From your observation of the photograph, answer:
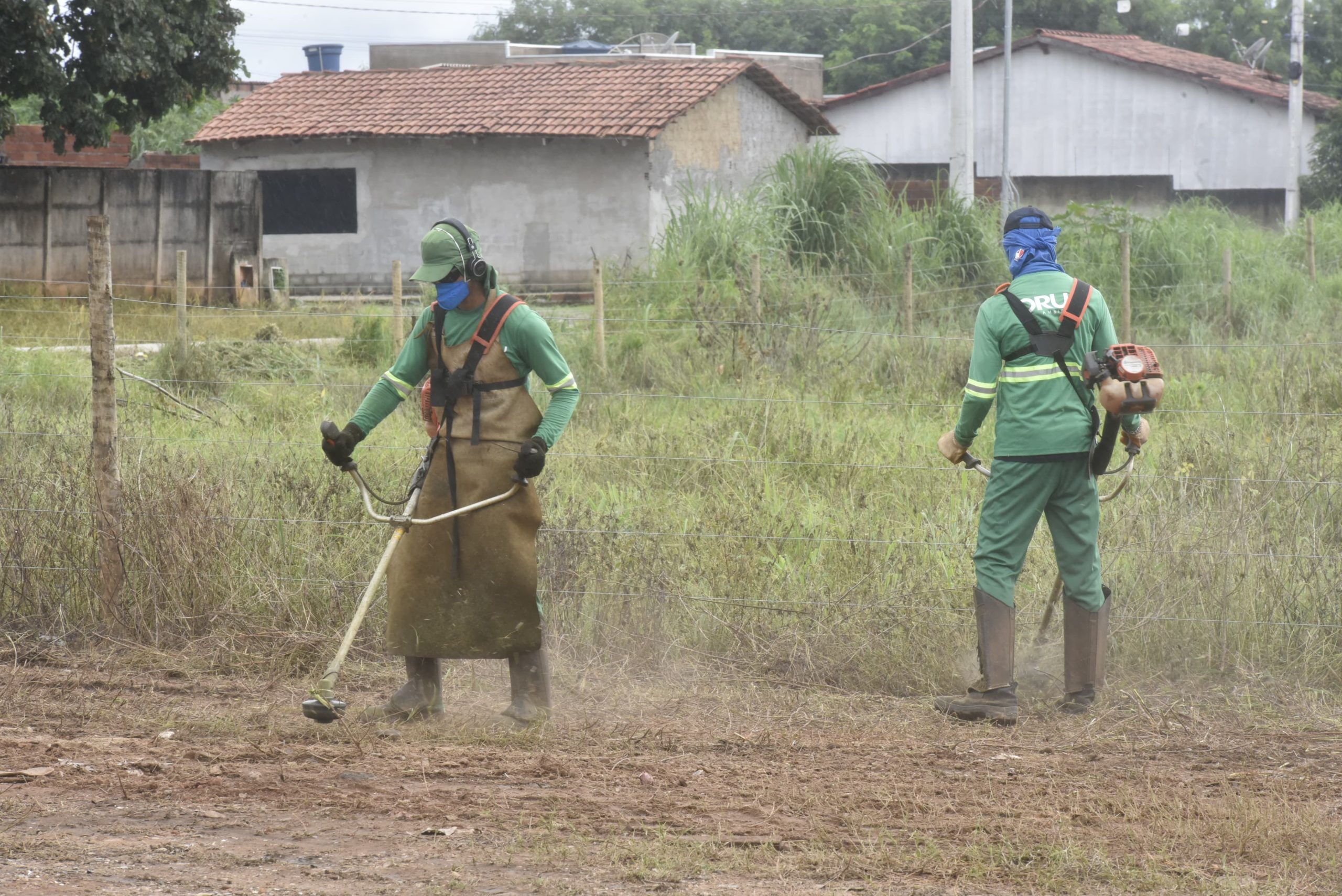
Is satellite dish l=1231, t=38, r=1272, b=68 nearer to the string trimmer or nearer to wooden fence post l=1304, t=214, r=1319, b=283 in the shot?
wooden fence post l=1304, t=214, r=1319, b=283

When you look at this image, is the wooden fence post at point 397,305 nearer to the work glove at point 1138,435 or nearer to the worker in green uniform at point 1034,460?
the worker in green uniform at point 1034,460

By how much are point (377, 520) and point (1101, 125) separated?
31936 millimetres

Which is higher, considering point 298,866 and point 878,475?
point 878,475

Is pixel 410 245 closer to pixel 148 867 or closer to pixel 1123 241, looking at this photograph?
pixel 1123 241

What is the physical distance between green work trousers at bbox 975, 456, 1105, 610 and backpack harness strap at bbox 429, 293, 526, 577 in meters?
1.95

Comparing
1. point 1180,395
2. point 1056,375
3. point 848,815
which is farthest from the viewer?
point 1180,395

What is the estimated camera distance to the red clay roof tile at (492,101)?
76.3ft

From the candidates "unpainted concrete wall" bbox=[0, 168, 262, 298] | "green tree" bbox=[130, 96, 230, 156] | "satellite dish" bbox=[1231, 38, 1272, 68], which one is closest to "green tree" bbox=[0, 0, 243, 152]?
"unpainted concrete wall" bbox=[0, 168, 262, 298]

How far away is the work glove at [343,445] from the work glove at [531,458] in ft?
2.09

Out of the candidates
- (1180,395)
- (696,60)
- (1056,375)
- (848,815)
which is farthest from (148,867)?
(696,60)

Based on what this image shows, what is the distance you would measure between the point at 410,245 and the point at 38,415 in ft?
52.4

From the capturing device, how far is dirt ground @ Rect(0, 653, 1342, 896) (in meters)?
3.98

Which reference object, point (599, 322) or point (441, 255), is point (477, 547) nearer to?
point (441, 255)

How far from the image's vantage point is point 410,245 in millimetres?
24469
